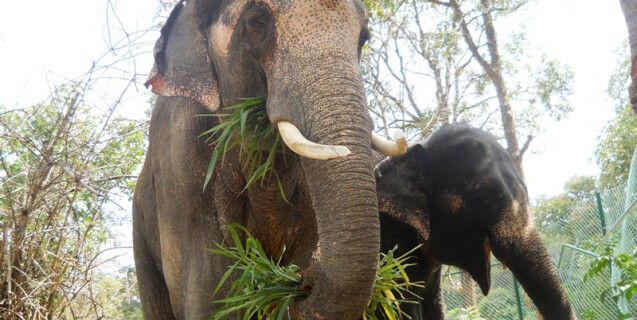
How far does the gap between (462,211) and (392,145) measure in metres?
2.17

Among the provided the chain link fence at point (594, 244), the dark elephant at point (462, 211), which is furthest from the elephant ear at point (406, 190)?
the chain link fence at point (594, 244)

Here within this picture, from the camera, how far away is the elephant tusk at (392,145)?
2752mm

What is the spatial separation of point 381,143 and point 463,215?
213 centimetres

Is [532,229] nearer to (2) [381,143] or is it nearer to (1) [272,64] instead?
(2) [381,143]

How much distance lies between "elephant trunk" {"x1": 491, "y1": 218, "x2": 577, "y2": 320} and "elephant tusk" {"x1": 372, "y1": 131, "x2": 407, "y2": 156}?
6.25 ft

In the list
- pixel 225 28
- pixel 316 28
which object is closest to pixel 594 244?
pixel 316 28

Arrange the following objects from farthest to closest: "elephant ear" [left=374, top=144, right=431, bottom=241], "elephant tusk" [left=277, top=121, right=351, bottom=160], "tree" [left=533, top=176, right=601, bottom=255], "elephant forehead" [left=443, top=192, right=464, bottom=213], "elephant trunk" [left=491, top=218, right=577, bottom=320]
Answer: "tree" [left=533, top=176, right=601, bottom=255], "elephant ear" [left=374, top=144, right=431, bottom=241], "elephant forehead" [left=443, top=192, right=464, bottom=213], "elephant trunk" [left=491, top=218, right=577, bottom=320], "elephant tusk" [left=277, top=121, right=351, bottom=160]

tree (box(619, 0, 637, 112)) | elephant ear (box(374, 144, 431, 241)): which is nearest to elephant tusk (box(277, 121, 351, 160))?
tree (box(619, 0, 637, 112))

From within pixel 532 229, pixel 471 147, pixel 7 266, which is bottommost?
pixel 532 229

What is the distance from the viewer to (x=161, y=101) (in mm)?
4250

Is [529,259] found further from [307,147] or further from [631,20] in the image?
[307,147]

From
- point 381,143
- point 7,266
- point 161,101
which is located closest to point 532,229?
point 381,143

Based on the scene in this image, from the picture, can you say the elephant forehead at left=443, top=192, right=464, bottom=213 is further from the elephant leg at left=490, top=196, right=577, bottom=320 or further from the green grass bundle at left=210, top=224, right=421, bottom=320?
the green grass bundle at left=210, top=224, right=421, bottom=320

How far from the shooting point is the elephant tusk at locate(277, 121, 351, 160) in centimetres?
241
